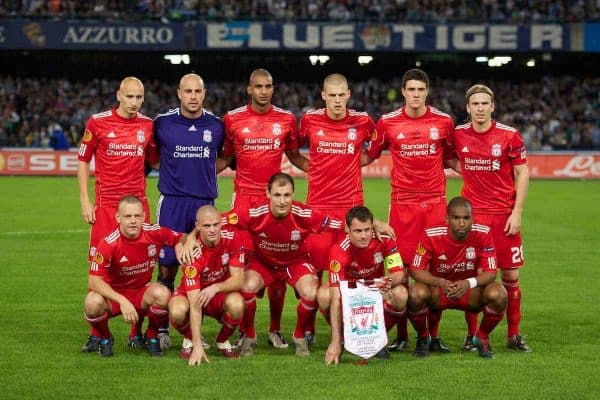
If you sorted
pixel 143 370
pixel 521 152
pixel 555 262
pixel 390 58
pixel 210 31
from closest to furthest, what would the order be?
pixel 143 370, pixel 521 152, pixel 555 262, pixel 210 31, pixel 390 58

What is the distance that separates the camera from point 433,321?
754cm

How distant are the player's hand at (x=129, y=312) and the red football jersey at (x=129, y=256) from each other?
1.08 ft

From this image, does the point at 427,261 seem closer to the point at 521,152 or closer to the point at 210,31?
the point at 521,152

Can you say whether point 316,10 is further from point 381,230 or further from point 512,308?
point 381,230

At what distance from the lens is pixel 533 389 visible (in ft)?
20.4

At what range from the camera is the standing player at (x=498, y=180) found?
25.4 feet

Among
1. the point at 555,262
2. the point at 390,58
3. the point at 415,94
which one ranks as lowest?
the point at 555,262

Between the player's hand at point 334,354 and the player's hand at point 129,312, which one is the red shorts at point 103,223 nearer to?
the player's hand at point 129,312

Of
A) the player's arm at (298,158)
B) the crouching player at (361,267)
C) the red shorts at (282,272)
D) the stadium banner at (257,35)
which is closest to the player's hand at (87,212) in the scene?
the red shorts at (282,272)

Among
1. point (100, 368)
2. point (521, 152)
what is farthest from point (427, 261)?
point (100, 368)

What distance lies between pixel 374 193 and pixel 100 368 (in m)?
15.9

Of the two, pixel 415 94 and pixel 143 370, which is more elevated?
pixel 415 94

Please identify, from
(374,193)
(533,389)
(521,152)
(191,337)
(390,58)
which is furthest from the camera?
(390,58)

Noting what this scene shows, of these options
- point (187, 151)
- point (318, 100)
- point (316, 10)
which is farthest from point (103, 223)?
point (318, 100)
